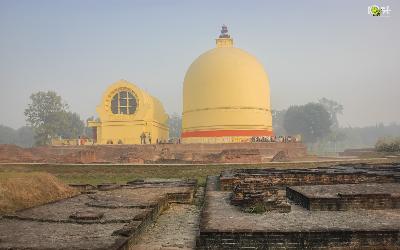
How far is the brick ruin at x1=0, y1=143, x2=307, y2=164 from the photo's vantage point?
21578 millimetres

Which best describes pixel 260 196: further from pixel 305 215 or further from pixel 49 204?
pixel 49 204

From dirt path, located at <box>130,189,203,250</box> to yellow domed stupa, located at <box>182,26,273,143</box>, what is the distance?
21195 millimetres

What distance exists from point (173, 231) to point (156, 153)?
18893mm

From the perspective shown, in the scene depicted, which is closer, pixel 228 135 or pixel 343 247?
pixel 343 247

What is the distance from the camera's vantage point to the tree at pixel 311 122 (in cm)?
5829

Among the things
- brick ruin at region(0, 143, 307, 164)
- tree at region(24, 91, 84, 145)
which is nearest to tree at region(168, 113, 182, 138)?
tree at region(24, 91, 84, 145)

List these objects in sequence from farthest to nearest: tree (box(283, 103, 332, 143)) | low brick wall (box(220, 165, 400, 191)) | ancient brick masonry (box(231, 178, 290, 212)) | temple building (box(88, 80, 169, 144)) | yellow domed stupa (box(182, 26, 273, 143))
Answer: tree (box(283, 103, 332, 143)) → yellow domed stupa (box(182, 26, 273, 143)) → temple building (box(88, 80, 169, 144)) → low brick wall (box(220, 165, 400, 191)) → ancient brick masonry (box(231, 178, 290, 212))

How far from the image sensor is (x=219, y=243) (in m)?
4.50

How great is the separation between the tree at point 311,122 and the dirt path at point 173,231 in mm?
52786

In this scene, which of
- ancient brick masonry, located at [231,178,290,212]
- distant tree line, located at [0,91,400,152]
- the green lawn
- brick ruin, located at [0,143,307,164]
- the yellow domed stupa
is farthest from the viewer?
distant tree line, located at [0,91,400,152]

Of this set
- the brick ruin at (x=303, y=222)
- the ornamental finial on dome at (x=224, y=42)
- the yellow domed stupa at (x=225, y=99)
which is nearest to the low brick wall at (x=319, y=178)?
the brick ruin at (x=303, y=222)

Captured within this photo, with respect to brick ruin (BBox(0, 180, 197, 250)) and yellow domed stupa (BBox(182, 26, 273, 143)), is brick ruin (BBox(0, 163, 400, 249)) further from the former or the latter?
yellow domed stupa (BBox(182, 26, 273, 143))

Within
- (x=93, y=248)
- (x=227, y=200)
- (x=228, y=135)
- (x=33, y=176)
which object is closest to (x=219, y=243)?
(x=93, y=248)

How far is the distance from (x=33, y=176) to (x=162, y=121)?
25.0m
